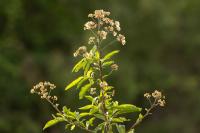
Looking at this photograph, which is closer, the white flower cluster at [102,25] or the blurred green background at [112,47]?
the white flower cluster at [102,25]

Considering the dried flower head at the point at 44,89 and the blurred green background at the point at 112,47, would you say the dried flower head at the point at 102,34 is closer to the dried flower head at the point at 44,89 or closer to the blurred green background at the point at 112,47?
the dried flower head at the point at 44,89

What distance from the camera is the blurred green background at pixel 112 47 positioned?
15422mm

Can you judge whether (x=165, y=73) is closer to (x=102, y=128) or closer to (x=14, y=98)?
(x=14, y=98)

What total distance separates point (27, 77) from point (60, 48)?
118cm

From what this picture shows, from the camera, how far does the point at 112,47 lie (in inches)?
605

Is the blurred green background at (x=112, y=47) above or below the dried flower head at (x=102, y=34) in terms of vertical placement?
above

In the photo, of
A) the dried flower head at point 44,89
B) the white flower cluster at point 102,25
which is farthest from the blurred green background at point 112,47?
the white flower cluster at point 102,25

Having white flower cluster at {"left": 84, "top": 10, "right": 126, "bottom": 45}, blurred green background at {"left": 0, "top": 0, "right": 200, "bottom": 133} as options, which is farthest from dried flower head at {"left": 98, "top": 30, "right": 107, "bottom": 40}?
blurred green background at {"left": 0, "top": 0, "right": 200, "bottom": 133}

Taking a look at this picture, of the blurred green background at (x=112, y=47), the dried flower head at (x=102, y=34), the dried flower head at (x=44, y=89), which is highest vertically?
the blurred green background at (x=112, y=47)

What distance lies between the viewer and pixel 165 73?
17.9m

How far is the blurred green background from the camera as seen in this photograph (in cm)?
1542

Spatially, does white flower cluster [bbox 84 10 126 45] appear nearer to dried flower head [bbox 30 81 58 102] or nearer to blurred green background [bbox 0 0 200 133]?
dried flower head [bbox 30 81 58 102]

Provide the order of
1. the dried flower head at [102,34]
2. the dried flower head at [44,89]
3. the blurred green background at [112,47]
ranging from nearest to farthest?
the dried flower head at [102,34]
the dried flower head at [44,89]
the blurred green background at [112,47]

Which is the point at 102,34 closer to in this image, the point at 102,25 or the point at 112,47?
the point at 102,25
